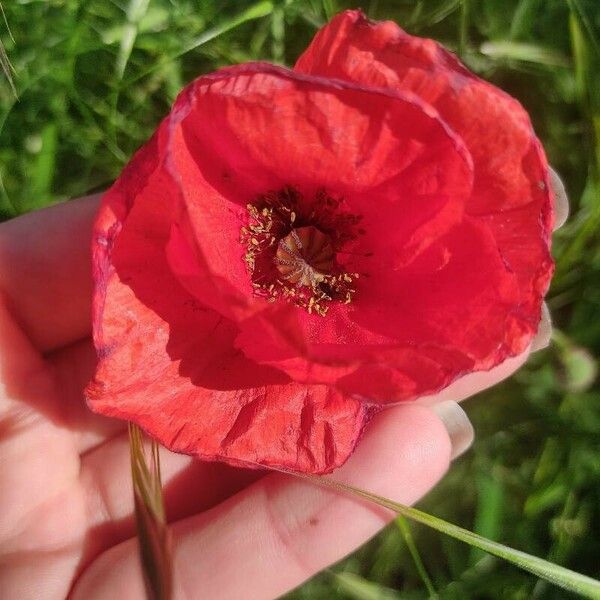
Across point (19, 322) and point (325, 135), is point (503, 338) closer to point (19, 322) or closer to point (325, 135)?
point (325, 135)

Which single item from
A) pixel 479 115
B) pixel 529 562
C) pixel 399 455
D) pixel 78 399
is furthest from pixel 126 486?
pixel 479 115

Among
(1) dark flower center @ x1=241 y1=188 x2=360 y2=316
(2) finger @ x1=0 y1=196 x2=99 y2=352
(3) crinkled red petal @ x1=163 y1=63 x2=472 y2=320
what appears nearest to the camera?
(3) crinkled red petal @ x1=163 y1=63 x2=472 y2=320

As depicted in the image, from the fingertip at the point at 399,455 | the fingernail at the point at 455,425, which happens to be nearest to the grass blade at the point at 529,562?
the fingertip at the point at 399,455

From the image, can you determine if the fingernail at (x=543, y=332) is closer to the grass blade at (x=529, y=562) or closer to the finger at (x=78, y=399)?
the grass blade at (x=529, y=562)

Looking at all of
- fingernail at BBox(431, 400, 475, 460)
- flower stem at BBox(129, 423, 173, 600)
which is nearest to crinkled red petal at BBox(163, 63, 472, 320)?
flower stem at BBox(129, 423, 173, 600)

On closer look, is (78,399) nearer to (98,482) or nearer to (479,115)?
(98,482)

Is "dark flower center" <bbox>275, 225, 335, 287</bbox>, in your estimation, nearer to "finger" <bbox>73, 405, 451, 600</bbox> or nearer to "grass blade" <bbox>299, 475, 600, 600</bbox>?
"finger" <bbox>73, 405, 451, 600</bbox>
